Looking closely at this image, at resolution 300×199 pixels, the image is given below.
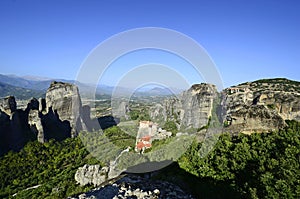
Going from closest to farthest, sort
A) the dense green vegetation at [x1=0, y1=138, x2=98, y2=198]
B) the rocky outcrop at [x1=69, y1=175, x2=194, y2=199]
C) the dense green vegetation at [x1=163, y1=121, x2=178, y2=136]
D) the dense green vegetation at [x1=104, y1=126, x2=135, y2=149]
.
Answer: the rocky outcrop at [x1=69, y1=175, x2=194, y2=199] < the dense green vegetation at [x1=0, y1=138, x2=98, y2=198] < the dense green vegetation at [x1=104, y1=126, x2=135, y2=149] < the dense green vegetation at [x1=163, y1=121, x2=178, y2=136]

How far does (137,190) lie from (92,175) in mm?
10942

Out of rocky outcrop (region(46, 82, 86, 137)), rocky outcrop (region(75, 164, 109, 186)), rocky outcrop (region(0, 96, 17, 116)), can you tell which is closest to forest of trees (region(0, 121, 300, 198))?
rocky outcrop (region(75, 164, 109, 186))

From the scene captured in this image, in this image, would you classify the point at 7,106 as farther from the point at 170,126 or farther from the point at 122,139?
the point at 170,126

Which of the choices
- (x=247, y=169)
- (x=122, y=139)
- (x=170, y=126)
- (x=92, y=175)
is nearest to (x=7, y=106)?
(x=122, y=139)

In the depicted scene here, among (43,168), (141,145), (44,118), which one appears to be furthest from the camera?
(44,118)

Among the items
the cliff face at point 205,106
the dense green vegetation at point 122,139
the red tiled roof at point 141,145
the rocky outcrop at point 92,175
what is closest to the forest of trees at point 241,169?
the rocky outcrop at point 92,175

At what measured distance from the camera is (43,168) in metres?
24.2

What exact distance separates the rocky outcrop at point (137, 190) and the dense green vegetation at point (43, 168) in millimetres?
9626

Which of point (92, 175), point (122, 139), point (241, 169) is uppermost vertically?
point (241, 169)

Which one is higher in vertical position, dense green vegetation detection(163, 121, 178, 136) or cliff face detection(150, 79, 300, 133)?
cliff face detection(150, 79, 300, 133)

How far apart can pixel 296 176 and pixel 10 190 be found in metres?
20.3

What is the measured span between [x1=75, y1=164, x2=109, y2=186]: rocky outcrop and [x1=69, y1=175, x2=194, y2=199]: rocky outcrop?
759 centimetres

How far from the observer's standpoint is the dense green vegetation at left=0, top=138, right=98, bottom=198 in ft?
64.4

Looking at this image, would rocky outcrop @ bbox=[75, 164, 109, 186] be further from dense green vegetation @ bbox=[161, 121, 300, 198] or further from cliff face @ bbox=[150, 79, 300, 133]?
cliff face @ bbox=[150, 79, 300, 133]
